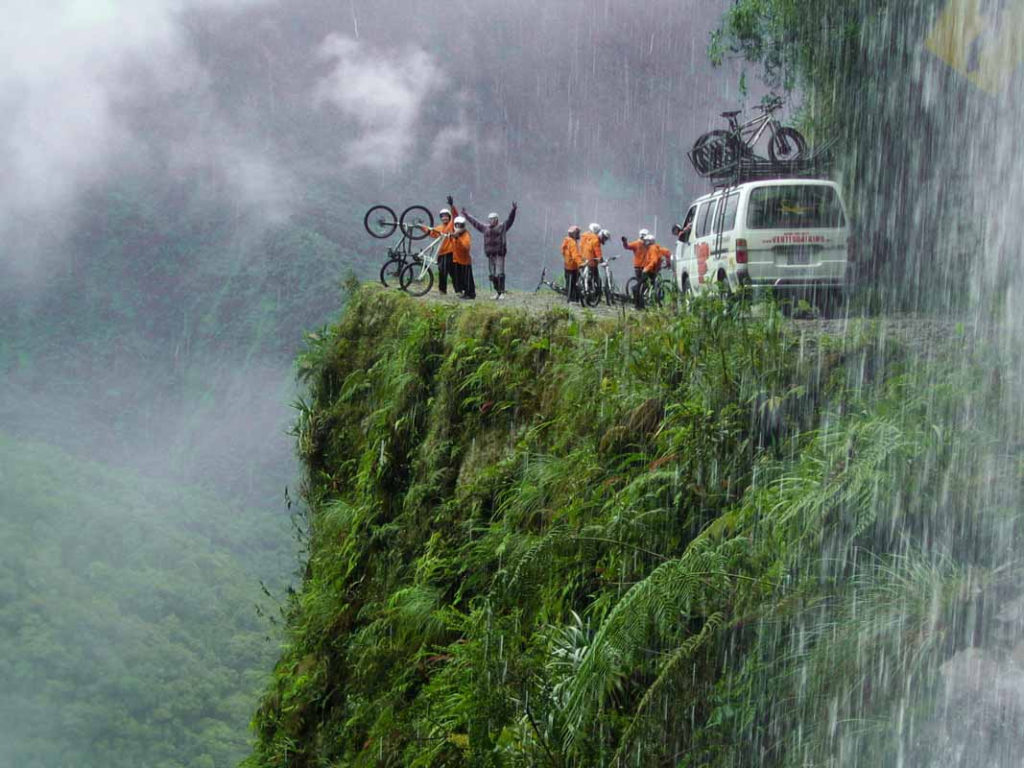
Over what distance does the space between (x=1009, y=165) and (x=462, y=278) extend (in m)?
7.97

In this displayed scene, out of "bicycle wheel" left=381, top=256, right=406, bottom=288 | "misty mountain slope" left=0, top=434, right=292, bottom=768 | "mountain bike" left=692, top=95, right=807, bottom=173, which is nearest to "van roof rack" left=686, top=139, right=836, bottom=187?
"mountain bike" left=692, top=95, right=807, bottom=173

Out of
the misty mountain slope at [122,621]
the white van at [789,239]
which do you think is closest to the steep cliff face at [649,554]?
the white van at [789,239]

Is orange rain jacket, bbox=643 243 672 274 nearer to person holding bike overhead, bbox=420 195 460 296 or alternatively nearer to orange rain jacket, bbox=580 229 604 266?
orange rain jacket, bbox=580 229 604 266

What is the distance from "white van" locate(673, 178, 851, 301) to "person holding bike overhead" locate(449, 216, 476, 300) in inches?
227

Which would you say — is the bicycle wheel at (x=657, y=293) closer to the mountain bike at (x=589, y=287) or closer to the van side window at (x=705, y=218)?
the van side window at (x=705, y=218)

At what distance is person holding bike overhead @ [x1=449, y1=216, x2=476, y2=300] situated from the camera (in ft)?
51.3

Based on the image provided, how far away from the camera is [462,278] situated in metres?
15.9

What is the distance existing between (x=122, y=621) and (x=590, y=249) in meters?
73.2

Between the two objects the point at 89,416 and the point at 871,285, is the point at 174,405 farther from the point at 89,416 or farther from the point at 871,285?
the point at 871,285

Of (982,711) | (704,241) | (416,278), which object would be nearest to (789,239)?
(704,241)

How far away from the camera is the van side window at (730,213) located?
10609 millimetres

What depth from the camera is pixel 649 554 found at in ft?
17.1

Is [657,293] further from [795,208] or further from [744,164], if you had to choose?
[744,164]

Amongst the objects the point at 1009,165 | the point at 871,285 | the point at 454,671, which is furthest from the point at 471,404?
the point at 1009,165
